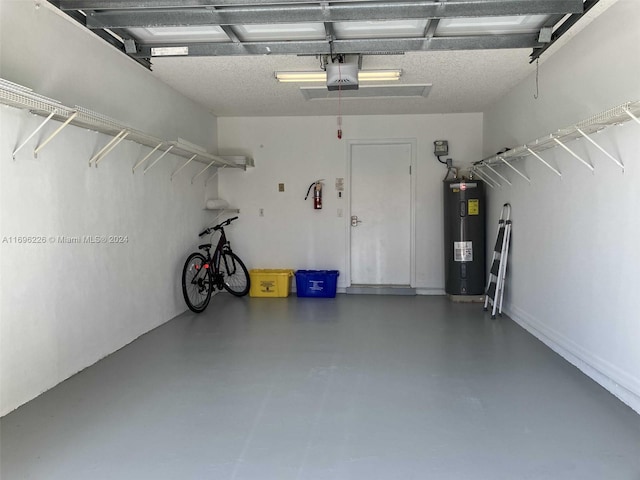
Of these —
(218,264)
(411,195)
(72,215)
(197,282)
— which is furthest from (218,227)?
(72,215)

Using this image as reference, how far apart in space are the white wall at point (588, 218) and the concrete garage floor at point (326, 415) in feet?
0.82

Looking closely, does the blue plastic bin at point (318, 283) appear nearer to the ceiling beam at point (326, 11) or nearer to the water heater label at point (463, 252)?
the water heater label at point (463, 252)

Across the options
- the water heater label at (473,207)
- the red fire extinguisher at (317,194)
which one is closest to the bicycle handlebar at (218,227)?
the red fire extinguisher at (317,194)

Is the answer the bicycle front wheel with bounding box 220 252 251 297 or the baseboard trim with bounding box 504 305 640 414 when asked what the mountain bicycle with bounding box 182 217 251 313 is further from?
the baseboard trim with bounding box 504 305 640 414

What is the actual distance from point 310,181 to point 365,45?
136 inches

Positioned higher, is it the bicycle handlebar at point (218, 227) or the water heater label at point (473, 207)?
the water heater label at point (473, 207)

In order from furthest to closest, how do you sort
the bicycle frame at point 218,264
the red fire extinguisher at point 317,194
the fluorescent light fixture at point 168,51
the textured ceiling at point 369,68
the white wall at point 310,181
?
the red fire extinguisher at point 317,194
the white wall at point 310,181
the bicycle frame at point 218,264
the textured ceiling at point 369,68
the fluorescent light fixture at point 168,51

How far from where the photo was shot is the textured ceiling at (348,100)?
4090 mm

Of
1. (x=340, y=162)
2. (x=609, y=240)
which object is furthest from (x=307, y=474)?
(x=340, y=162)

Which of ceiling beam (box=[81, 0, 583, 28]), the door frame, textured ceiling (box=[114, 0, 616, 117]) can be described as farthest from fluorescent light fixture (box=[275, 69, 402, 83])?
the door frame

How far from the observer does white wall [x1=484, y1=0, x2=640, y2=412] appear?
2.83 metres

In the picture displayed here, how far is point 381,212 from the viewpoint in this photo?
6668 millimetres

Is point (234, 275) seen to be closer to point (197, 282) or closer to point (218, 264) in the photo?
point (218, 264)

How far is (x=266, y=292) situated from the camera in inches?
254
